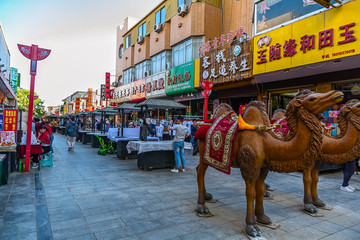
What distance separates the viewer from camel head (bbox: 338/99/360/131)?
177 inches

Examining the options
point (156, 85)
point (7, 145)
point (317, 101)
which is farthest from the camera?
point (156, 85)

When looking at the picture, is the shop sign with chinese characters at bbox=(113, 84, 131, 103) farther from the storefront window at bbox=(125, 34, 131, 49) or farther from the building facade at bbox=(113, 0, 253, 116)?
the storefront window at bbox=(125, 34, 131, 49)

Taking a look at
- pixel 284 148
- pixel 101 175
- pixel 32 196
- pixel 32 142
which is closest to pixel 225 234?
pixel 284 148

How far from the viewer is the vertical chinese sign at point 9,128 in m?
6.71

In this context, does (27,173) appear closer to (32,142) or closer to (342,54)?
(32,142)

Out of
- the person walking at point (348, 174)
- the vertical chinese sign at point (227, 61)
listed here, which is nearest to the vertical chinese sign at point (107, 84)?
the vertical chinese sign at point (227, 61)

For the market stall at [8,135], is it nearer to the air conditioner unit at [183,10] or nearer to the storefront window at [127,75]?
the air conditioner unit at [183,10]

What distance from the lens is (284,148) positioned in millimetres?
3430

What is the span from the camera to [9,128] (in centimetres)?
705

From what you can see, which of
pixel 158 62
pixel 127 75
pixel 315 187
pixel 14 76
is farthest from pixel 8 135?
pixel 127 75

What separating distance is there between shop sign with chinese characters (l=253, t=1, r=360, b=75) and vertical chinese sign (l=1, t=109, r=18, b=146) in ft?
31.1

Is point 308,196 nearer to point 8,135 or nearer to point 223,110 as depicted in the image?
point 223,110

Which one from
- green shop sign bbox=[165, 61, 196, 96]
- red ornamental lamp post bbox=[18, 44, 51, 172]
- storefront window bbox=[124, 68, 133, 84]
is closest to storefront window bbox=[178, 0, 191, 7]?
green shop sign bbox=[165, 61, 196, 96]

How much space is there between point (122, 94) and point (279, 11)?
20530mm
